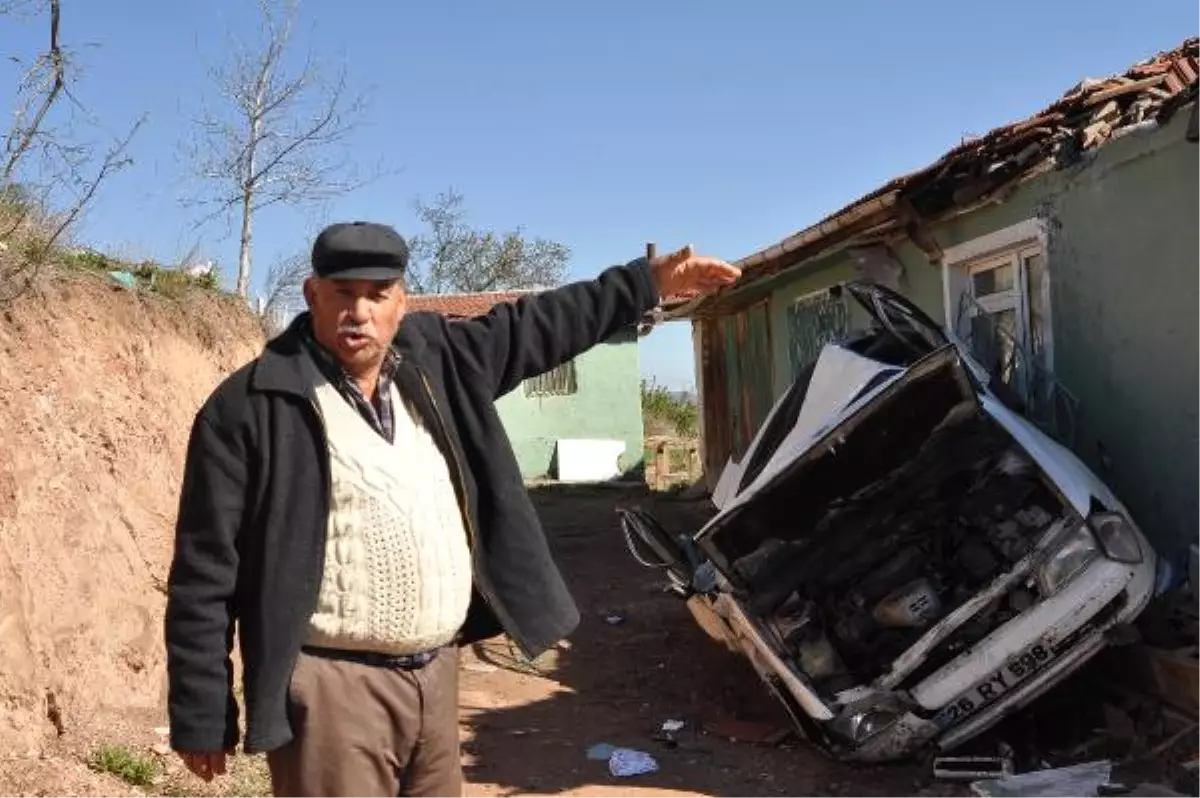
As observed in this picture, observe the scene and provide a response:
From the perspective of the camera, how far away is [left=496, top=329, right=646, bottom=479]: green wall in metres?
23.1

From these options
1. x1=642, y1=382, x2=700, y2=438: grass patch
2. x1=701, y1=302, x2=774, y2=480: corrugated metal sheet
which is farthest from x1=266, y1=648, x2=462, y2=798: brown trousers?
x1=642, y1=382, x2=700, y2=438: grass patch

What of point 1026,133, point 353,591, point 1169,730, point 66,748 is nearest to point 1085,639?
point 1169,730

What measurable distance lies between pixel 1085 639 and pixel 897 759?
1.10m

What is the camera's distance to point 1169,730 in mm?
5363

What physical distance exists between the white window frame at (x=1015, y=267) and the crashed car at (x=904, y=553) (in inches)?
47.4

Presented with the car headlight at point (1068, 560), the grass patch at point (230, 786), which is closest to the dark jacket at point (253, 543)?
the grass patch at point (230, 786)

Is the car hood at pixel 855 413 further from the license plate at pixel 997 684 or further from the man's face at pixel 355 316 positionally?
the man's face at pixel 355 316

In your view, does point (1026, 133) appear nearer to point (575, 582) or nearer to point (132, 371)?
point (132, 371)

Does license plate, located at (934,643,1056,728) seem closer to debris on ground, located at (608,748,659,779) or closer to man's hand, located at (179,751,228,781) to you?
debris on ground, located at (608,748,659,779)

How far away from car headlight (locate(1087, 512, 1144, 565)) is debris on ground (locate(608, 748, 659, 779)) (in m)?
2.46

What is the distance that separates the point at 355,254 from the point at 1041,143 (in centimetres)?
564

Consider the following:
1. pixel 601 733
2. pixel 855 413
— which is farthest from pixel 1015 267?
pixel 601 733

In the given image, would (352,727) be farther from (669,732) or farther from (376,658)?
(669,732)

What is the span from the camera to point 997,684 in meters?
5.31
